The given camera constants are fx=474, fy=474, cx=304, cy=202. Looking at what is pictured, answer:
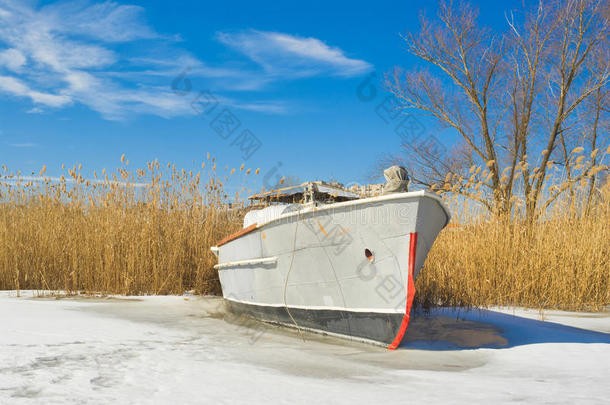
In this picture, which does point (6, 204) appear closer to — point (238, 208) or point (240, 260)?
point (238, 208)

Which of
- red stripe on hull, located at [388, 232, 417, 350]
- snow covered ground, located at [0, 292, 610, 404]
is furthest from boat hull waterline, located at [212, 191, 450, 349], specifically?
snow covered ground, located at [0, 292, 610, 404]

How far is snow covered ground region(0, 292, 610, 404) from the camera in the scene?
7.75 feet

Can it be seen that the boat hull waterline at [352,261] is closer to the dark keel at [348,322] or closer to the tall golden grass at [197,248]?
the dark keel at [348,322]

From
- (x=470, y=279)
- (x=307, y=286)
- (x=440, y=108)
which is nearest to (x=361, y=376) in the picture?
(x=307, y=286)

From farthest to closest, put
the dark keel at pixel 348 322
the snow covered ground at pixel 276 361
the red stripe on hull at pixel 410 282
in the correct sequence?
the dark keel at pixel 348 322 → the red stripe on hull at pixel 410 282 → the snow covered ground at pixel 276 361

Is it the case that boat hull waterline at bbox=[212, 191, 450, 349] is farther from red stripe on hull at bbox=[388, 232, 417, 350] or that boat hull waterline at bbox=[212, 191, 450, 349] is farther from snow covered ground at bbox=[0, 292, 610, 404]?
snow covered ground at bbox=[0, 292, 610, 404]

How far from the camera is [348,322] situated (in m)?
4.08

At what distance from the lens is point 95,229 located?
7.18m

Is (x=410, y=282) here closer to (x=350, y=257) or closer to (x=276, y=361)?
(x=350, y=257)

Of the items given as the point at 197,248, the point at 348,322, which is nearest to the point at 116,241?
the point at 197,248

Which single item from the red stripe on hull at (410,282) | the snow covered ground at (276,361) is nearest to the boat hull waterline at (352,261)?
the red stripe on hull at (410,282)

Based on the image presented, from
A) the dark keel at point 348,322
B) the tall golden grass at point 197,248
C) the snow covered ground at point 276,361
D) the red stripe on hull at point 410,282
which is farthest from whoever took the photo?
the tall golden grass at point 197,248

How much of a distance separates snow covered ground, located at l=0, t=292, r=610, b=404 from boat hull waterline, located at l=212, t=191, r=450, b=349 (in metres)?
0.22

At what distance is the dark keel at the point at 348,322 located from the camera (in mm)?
3855
